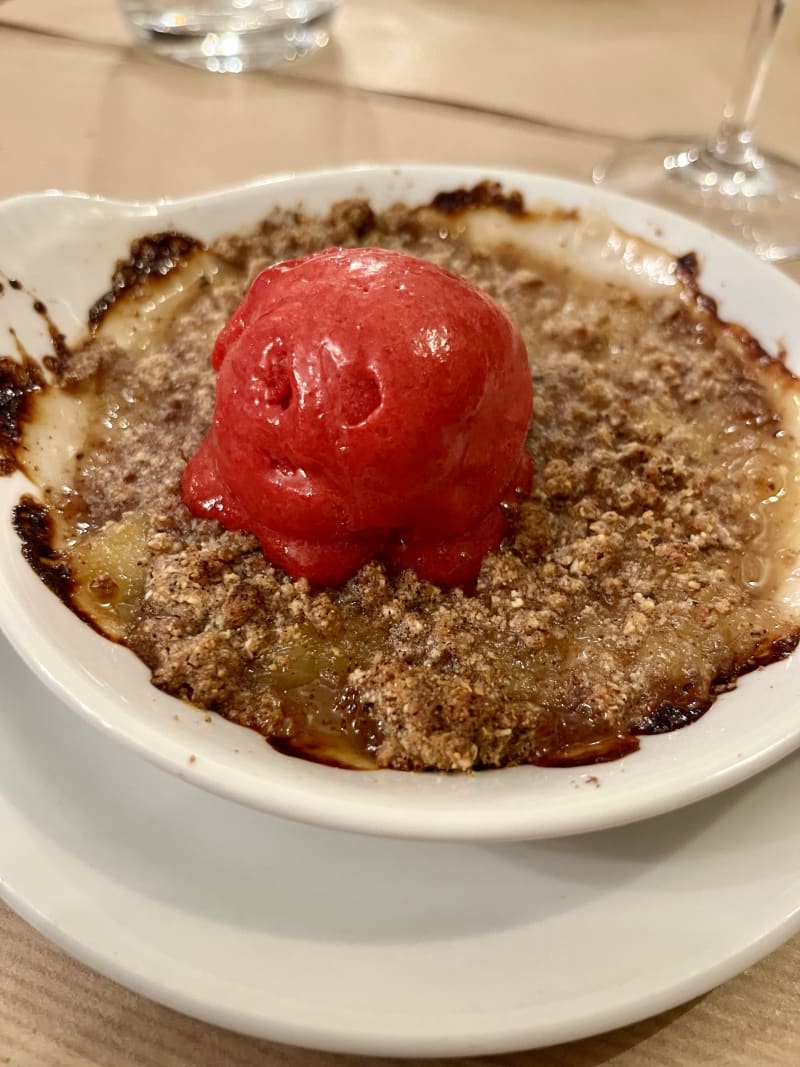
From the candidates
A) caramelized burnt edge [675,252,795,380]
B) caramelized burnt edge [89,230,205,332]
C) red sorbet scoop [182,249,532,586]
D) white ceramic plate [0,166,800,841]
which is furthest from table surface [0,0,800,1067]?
white ceramic plate [0,166,800,841]

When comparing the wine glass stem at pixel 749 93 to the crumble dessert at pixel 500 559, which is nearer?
the crumble dessert at pixel 500 559

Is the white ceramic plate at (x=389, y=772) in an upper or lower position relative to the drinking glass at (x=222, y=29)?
lower

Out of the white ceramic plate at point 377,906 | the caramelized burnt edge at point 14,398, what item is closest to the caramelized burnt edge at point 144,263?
the caramelized burnt edge at point 14,398

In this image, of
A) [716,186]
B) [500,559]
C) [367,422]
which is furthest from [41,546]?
[716,186]

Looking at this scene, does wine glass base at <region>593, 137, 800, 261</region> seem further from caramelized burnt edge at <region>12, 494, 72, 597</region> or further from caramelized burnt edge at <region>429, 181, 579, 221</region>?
caramelized burnt edge at <region>12, 494, 72, 597</region>

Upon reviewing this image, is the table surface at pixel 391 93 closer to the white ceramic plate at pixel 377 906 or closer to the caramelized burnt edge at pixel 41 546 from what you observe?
the caramelized burnt edge at pixel 41 546

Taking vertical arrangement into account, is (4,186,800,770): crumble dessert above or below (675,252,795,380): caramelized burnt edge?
below

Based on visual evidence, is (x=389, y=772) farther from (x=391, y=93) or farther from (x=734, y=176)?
(x=391, y=93)
